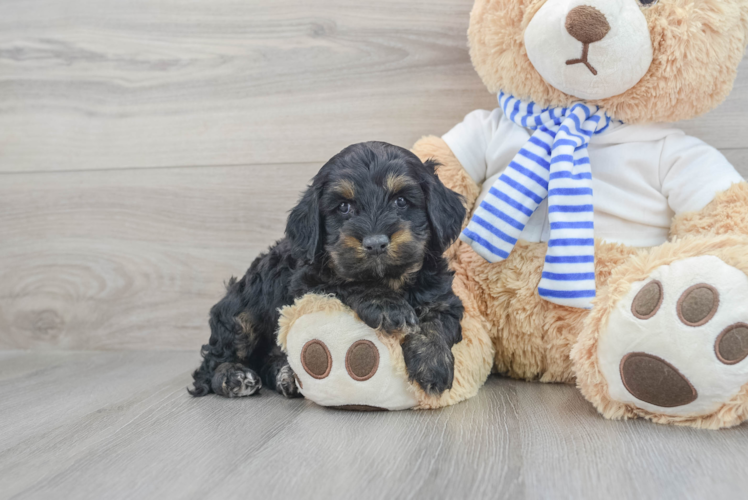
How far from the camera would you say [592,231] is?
163cm

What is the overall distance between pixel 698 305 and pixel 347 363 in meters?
0.80

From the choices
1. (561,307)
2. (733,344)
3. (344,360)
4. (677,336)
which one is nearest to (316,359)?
(344,360)

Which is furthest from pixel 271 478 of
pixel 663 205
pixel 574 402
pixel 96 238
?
pixel 96 238

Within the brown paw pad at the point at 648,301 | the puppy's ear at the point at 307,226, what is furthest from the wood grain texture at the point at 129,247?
the brown paw pad at the point at 648,301

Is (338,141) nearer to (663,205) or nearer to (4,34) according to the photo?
(663,205)

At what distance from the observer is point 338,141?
2.39 meters

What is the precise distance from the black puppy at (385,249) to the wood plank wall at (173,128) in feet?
2.40

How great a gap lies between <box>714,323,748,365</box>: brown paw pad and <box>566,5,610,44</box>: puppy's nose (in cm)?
79

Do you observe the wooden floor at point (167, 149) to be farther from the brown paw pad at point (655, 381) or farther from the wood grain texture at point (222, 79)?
the brown paw pad at point (655, 381)

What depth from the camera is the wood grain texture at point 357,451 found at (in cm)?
110

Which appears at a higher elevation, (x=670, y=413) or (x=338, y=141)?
(x=338, y=141)

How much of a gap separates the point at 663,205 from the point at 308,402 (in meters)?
1.17

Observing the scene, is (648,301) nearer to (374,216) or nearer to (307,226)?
(374,216)

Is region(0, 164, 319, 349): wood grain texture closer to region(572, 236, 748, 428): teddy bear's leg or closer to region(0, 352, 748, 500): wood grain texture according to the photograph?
region(0, 352, 748, 500): wood grain texture
